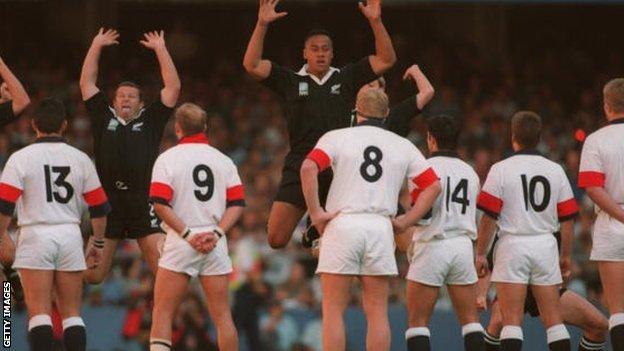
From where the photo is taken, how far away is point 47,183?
14.0 metres

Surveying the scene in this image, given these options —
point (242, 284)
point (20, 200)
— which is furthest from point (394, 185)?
point (242, 284)

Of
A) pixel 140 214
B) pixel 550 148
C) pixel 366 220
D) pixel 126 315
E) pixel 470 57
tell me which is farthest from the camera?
pixel 470 57

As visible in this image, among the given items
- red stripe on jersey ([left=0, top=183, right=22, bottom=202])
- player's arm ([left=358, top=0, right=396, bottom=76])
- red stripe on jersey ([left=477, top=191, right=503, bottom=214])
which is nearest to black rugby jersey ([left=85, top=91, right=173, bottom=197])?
red stripe on jersey ([left=0, top=183, right=22, bottom=202])

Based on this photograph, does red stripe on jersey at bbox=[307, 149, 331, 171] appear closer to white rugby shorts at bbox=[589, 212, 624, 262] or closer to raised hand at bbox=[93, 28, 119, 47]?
white rugby shorts at bbox=[589, 212, 624, 262]

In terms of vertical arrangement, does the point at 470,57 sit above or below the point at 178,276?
above

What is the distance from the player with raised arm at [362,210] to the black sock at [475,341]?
3.45ft

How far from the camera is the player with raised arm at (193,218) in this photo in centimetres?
1377

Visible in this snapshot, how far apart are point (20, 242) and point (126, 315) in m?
6.28

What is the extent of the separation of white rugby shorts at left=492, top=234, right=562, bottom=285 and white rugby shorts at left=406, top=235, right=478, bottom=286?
0.27m

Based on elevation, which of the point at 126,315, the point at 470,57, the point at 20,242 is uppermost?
the point at 470,57

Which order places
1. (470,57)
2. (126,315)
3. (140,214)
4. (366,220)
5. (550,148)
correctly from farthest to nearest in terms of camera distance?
(470,57) < (550,148) < (126,315) < (140,214) < (366,220)

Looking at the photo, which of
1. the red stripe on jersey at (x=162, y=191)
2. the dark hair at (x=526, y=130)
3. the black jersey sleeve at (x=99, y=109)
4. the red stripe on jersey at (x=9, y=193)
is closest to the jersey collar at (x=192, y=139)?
the red stripe on jersey at (x=162, y=191)

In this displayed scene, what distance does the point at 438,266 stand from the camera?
46.6 ft

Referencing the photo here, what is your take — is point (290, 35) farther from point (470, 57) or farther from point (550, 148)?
point (550, 148)
